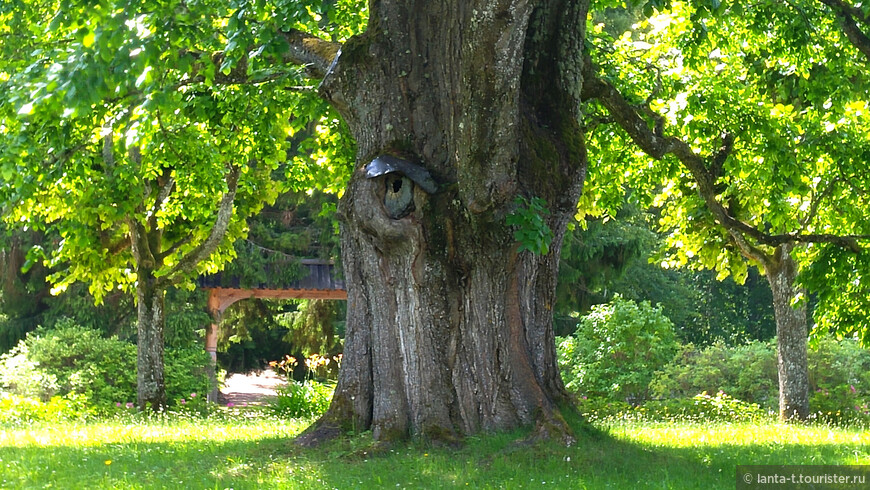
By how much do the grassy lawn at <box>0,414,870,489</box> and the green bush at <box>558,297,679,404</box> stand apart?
8.17 meters

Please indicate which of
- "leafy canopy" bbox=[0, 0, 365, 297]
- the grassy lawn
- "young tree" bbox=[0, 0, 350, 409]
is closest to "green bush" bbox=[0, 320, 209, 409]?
"young tree" bbox=[0, 0, 350, 409]

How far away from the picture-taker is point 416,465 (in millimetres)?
7910

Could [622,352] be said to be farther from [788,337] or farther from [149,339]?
[149,339]

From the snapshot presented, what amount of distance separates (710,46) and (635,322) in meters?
7.25

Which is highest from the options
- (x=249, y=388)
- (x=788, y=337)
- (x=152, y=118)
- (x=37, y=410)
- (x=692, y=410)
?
(x=152, y=118)

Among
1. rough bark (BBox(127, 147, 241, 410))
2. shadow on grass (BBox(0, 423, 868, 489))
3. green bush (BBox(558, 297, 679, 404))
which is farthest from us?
green bush (BBox(558, 297, 679, 404))

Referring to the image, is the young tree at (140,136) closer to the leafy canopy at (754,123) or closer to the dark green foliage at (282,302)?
the dark green foliage at (282,302)

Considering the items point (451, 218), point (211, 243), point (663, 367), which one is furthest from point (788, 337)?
point (211, 243)

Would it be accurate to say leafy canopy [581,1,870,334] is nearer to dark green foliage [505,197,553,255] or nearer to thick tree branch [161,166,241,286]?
dark green foliage [505,197,553,255]

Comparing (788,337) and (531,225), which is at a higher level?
(531,225)

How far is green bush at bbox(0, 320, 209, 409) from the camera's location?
699 inches

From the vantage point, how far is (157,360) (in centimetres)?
1688

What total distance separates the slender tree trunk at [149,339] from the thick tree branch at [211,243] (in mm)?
364

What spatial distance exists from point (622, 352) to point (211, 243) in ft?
29.5
